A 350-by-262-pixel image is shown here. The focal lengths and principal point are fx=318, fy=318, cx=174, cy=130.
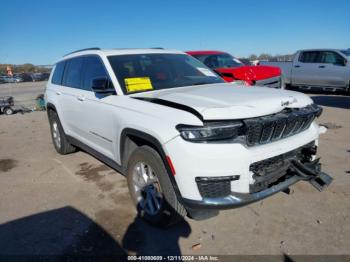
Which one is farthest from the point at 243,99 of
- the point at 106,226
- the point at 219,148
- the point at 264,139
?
the point at 106,226

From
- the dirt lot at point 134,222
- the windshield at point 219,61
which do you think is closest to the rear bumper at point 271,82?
the windshield at point 219,61

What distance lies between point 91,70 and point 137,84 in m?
1.05

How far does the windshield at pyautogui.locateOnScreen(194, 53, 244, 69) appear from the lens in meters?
9.46

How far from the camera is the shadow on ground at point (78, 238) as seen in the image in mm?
3070

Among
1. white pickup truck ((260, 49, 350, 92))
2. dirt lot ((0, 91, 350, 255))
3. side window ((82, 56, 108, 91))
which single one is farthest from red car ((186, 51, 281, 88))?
white pickup truck ((260, 49, 350, 92))

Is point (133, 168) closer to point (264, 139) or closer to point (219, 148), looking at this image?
point (219, 148)

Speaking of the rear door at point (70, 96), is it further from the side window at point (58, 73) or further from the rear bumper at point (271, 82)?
the rear bumper at point (271, 82)

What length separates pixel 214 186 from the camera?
9.20 feet

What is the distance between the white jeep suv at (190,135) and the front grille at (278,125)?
0.01 metres

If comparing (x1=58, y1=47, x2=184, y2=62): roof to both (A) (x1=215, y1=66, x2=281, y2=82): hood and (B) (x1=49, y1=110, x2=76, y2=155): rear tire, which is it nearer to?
(B) (x1=49, y1=110, x2=76, y2=155): rear tire

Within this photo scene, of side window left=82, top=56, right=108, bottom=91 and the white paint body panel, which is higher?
side window left=82, top=56, right=108, bottom=91

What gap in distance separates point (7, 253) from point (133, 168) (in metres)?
1.47

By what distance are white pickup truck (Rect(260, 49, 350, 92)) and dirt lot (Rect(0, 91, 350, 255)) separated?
879 centimetres

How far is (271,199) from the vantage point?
3904 mm
